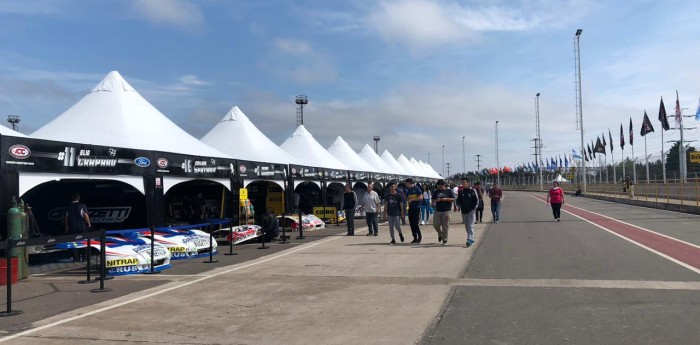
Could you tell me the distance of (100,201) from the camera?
670 inches

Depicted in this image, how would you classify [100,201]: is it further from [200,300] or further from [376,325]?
[376,325]

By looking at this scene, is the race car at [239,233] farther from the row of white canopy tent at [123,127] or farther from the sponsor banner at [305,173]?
the sponsor banner at [305,173]

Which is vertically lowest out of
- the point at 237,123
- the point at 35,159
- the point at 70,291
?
the point at 70,291

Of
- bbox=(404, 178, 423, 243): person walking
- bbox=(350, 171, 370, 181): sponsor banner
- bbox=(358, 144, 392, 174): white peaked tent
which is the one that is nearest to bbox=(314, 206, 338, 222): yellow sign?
bbox=(350, 171, 370, 181): sponsor banner

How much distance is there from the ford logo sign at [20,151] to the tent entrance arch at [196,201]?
821 centimetres

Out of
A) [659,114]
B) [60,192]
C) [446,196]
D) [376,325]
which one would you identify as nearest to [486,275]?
[376,325]

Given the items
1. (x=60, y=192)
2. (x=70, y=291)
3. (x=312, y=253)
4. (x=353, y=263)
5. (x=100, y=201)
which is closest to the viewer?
(x=70, y=291)

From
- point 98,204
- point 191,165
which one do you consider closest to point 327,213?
point 191,165

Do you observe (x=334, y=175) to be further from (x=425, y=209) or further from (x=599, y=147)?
(x=599, y=147)

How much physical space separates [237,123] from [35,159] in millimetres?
14839

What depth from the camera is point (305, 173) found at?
24.1 metres

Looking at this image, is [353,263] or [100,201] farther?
[100,201]

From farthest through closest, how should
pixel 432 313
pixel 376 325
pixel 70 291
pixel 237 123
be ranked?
1. pixel 237 123
2. pixel 70 291
3. pixel 432 313
4. pixel 376 325

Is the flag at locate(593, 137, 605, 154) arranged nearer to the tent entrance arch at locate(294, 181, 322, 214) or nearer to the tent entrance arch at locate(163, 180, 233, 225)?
the tent entrance arch at locate(294, 181, 322, 214)
